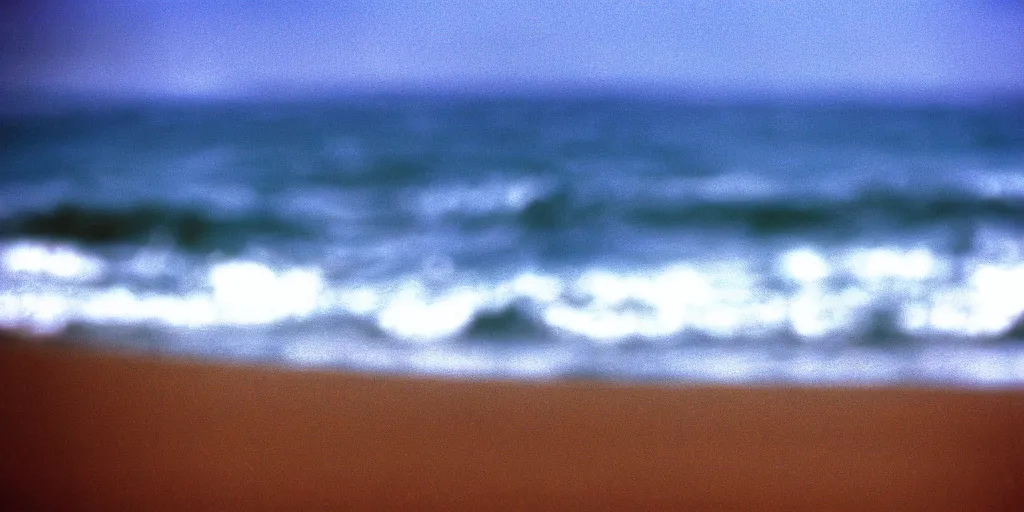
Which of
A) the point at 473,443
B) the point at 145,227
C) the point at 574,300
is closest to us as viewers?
the point at 473,443

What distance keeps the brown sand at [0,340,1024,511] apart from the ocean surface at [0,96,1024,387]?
210 mm

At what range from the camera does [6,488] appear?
809mm

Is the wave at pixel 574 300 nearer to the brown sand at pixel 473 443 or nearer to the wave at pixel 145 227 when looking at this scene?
the wave at pixel 145 227

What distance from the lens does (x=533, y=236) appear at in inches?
108

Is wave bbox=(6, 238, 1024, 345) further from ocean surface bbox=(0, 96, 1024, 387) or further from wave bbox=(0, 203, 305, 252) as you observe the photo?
wave bbox=(0, 203, 305, 252)

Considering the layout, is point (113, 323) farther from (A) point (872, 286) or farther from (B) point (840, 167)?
(B) point (840, 167)

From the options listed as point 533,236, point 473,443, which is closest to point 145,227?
point 533,236

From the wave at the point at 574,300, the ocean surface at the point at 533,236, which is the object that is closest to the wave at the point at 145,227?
the ocean surface at the point at 533,236

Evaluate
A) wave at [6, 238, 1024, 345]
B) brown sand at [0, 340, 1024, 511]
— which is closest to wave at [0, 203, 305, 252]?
wave at [6, 238, 1024, 345]

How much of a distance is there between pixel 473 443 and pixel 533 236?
188cm

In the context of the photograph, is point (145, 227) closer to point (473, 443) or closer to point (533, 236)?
point (533, 236)

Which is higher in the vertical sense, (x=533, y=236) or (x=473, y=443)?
(x=533, y=236)

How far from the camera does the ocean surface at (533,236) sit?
4.79 ft

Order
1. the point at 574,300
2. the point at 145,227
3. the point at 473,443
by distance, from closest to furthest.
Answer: the point at 473,443
the point at 574,300
the point at 145,227
